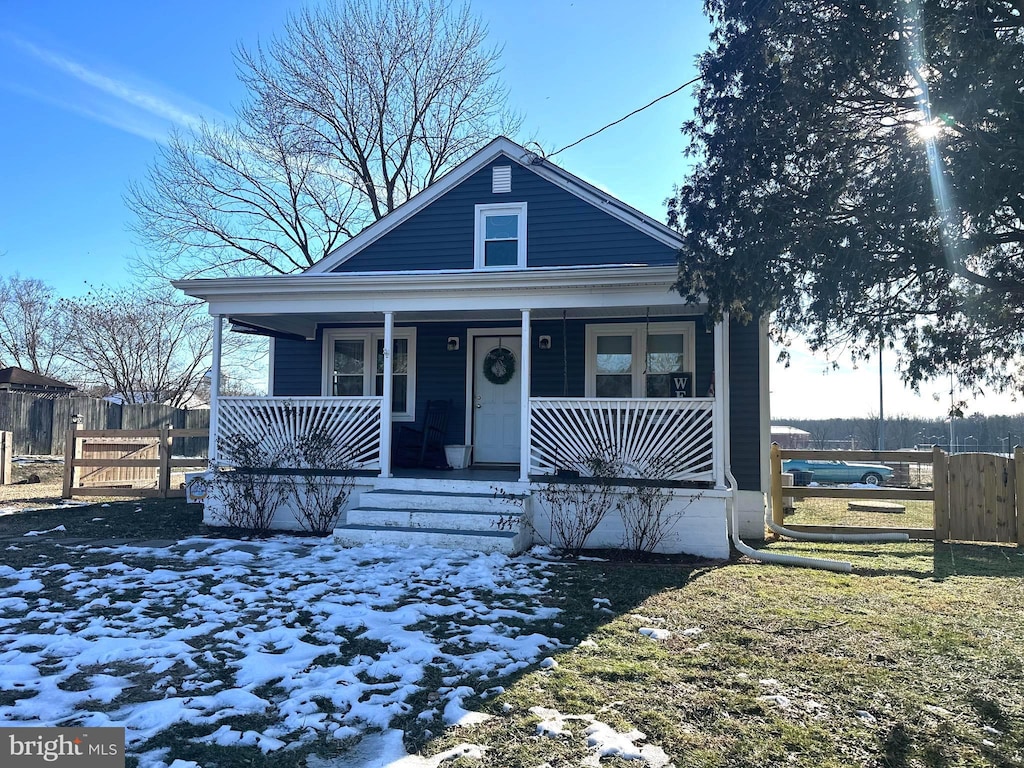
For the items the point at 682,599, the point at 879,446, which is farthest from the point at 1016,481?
the point at 879,446

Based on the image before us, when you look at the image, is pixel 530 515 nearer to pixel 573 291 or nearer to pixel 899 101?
pixel 573 291

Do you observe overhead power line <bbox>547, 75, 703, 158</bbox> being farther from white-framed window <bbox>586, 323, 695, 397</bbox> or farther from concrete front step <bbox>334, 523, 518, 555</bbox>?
concrete front step <bbox>334, 523, 518, 555</bbox>

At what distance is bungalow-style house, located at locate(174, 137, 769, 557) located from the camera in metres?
7.50

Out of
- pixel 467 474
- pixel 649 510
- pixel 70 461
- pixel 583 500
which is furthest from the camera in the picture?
pixel 70 461

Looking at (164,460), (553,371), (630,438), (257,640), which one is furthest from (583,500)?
(164,460)

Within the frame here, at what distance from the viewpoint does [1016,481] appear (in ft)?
26.8

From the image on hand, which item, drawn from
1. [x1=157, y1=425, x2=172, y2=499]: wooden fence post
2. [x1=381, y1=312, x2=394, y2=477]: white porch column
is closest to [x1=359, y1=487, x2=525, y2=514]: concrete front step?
[x1=381, y1=312, x2=394, y2=477]: white porch column

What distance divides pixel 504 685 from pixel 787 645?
1913mm

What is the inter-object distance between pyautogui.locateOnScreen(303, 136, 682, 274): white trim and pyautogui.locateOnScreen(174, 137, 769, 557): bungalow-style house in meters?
0.03

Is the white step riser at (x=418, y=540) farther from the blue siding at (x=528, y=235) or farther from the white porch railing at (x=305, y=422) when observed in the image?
the blue siding at (x=528, y=235)

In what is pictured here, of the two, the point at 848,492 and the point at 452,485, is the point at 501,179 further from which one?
the point at 848,492

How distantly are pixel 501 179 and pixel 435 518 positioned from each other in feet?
19.7

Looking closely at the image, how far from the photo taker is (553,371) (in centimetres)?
1016

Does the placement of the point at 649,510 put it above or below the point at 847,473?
above
